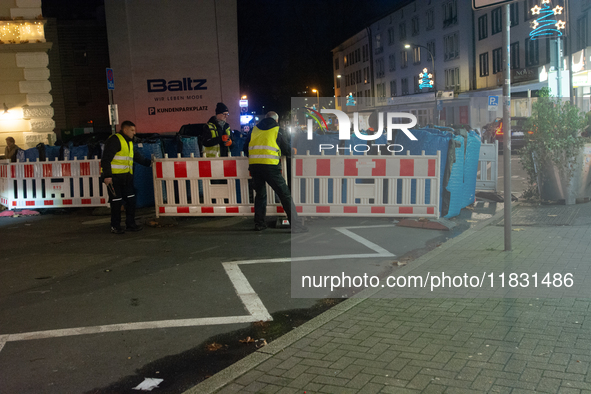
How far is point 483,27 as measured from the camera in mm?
45781

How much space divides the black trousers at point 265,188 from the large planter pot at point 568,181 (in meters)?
5.18

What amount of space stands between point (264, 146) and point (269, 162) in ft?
0.89

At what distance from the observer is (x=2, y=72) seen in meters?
Answer: 16.2

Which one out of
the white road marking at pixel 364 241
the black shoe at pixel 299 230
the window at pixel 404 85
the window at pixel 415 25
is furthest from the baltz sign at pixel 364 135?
the window at pixel 404 85

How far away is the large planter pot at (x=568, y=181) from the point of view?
35.2 ft

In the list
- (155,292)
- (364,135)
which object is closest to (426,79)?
(364,135)

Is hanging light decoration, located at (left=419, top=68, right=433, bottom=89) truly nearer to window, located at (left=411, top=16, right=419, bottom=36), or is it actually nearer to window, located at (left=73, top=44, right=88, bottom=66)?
window, located at (left=411, top=16, right=419, bottom=36)

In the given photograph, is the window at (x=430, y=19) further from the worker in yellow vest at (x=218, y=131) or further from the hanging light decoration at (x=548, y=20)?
the worker in yellow vest at (x=218, y=131)

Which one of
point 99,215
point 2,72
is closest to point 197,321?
point 99,215

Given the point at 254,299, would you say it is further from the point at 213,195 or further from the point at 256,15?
the point at 256,15

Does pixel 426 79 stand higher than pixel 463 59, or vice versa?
pixel 463 59

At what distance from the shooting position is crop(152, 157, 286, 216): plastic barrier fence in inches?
389

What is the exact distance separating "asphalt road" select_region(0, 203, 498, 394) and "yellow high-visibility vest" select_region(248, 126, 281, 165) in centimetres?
121

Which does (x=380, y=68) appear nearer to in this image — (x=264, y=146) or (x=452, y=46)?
(x=452, y=46)
